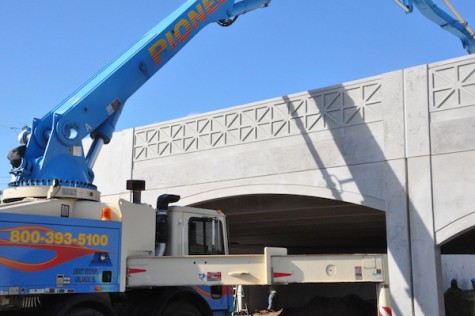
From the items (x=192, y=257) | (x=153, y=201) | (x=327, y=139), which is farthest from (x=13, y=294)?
(x=153, y=201)

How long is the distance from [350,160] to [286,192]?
2173 mm

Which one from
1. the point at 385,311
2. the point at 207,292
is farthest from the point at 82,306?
the point at 385,311

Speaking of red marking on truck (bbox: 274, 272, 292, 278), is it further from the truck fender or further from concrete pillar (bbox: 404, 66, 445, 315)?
concrete pillar (bbox: 404, 66, 445, 315)

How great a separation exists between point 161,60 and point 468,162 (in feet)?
25.1

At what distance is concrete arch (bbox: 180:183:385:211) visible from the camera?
48.9ft

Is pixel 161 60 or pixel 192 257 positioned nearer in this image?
pixel 192 257

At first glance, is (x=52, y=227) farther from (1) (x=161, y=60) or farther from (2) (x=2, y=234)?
(1) (x=161, y=60)

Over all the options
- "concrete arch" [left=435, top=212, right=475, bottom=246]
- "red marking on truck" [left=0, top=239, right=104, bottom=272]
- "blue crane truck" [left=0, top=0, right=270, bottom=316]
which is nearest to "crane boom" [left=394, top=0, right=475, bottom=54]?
"concrete arch" [left=435, top=212, right=475, bottom=246]

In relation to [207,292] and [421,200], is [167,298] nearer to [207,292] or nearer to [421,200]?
[207,292]

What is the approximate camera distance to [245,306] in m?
29.4

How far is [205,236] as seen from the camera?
11562 millimetres

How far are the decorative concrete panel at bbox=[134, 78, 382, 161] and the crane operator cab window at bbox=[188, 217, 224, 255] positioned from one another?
216 inches

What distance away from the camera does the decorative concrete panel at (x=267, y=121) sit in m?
15.3

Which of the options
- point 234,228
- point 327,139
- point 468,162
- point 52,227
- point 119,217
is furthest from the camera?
point 234,228
